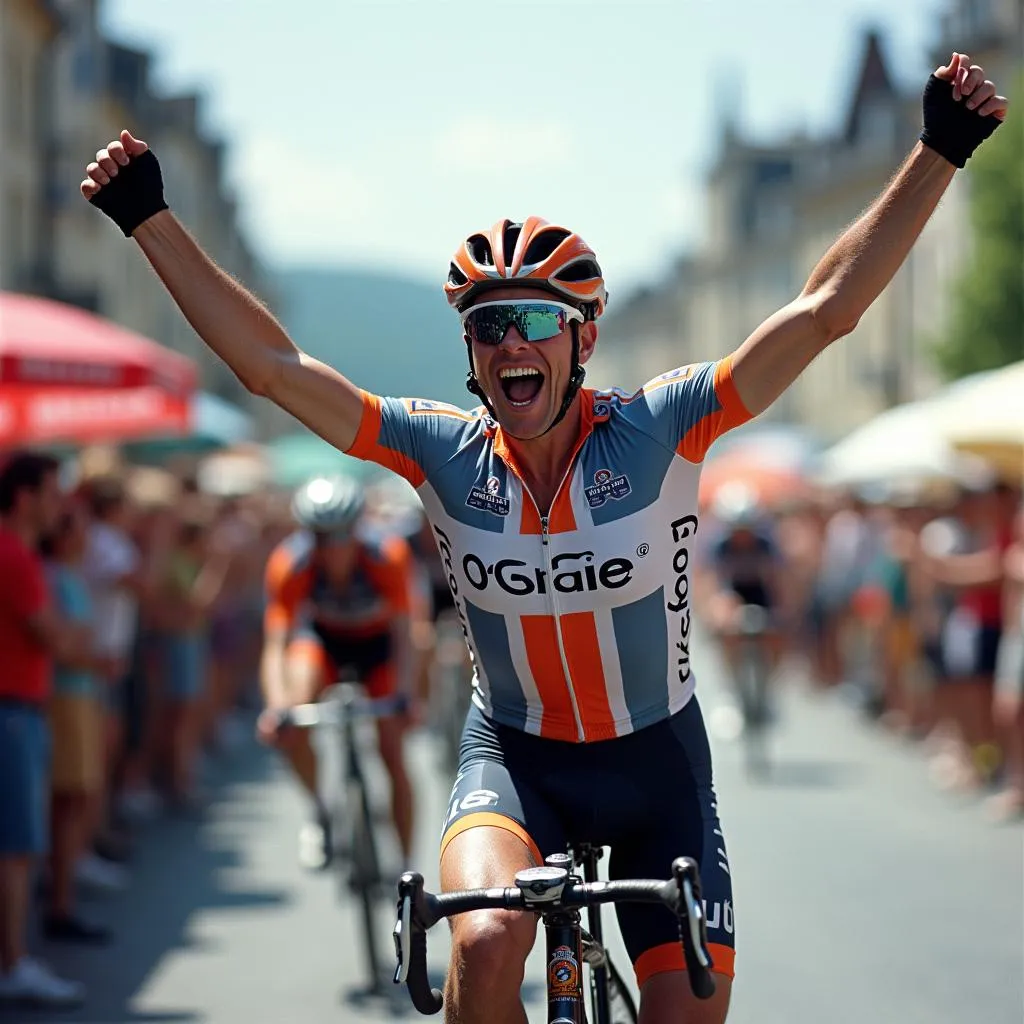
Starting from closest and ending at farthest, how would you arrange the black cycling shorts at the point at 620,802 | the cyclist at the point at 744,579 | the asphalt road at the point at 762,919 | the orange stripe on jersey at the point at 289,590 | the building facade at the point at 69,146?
the black cycling shorts at the point at 620,802 → the asphalt road at the point at 762,919 → the orange stripe on jersey at the point at 289,590 → the cyclist at the point at 744,579 → the building facade at the point at 69,146

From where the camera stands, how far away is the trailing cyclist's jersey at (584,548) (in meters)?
4.30

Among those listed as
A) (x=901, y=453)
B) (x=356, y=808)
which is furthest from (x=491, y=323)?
(x=901, y=453)

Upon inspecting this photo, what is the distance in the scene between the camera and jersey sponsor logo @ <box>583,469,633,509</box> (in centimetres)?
432

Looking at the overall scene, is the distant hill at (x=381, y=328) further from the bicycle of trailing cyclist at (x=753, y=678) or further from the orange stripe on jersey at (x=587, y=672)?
the orange stripe on jersey at (x=587, y=672)

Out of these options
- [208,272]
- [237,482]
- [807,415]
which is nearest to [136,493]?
[208,272]

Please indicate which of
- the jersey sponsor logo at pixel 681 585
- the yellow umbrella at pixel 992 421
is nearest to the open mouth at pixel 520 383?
the jersey sponsor logo at pixel 681 585

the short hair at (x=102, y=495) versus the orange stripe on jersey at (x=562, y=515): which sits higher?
the short hair at (x=102, y=495)

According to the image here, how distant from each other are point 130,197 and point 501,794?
1.57 meters

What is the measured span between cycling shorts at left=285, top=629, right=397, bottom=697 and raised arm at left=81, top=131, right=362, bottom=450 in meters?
4.74

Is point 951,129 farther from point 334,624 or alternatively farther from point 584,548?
point 334,624

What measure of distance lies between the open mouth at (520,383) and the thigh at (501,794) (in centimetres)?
77

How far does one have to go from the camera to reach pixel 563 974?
12.5 ft

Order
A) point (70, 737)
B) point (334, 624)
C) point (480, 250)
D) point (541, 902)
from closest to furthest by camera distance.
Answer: point (541, 902) → point (480, 250) → point (334, 624) → point (70, 737)

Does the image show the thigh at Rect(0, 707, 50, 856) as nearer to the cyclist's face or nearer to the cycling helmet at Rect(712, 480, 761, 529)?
the cyclist's face
